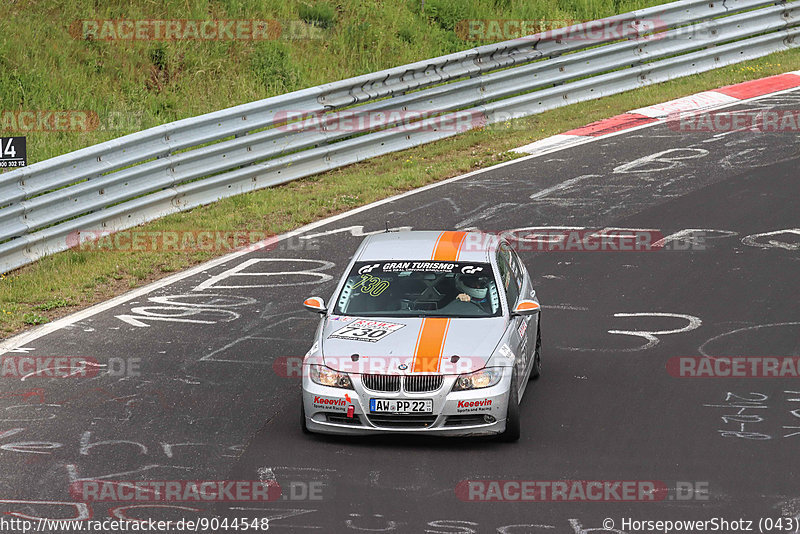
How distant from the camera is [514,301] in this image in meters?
10.4

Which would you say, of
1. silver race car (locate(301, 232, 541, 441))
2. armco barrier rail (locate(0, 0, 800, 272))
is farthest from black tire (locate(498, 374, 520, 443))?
armco barrier rail (locate(0, 0, 800, 272))

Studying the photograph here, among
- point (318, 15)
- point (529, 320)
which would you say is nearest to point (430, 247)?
point (529, 320)

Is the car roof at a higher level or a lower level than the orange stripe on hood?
higher

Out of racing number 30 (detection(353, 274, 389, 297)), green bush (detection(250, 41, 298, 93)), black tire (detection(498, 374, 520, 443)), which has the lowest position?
black tire (detection(498, 374, 520, 443))

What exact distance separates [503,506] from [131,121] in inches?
454

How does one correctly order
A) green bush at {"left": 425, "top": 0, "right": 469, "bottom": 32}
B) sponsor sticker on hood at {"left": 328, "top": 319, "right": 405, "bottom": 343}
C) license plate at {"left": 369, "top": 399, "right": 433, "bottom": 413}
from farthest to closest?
green bush at {"left": 425, "top": 0, "right": 469, "bottom": 32}
sponsor sticker on hood at {"left": 328, "top": 319, "right": 405, "bottom": 343}
license plate at {"left": 369, "top": 399, "right": 433, "bottom": 413}

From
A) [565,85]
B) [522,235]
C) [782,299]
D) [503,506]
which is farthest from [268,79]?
[503,506]

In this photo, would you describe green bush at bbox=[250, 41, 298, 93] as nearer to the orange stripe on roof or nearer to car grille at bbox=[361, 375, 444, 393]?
the orange stripe on roof

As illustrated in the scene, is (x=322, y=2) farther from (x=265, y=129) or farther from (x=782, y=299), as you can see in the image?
(x=782, y=299)

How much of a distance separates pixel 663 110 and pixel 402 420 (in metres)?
12.3

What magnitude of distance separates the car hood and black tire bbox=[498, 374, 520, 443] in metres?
0.36

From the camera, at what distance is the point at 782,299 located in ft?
40.5

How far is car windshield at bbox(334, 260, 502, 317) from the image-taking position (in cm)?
1003

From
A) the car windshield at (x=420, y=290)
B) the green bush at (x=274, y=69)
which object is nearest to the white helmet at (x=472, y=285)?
the car windshield at (x=420, y=290)
